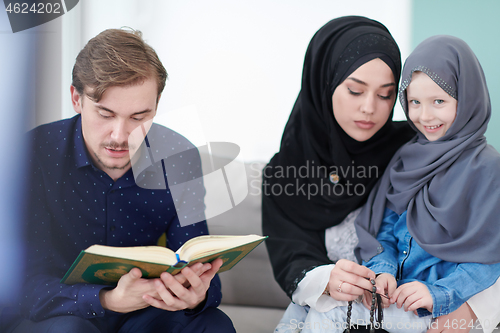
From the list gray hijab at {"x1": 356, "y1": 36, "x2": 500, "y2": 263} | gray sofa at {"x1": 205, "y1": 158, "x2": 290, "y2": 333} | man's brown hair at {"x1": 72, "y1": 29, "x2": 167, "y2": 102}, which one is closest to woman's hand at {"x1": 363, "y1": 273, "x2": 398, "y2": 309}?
gray hijab at {"x1": 356, "y1": 36, "x2": 500, "y2": 263}

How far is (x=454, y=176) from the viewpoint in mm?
981

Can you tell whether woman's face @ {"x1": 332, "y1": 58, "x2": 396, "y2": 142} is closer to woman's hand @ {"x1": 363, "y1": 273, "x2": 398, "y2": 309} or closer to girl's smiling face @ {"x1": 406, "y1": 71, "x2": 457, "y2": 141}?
girl's smiling face @ {"x1": 406, "y1": 71, "x2": 457, "y2": 141}

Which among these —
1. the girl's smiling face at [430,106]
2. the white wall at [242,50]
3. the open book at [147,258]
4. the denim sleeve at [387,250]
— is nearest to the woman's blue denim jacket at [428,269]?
the denim sleeve at [387,250]

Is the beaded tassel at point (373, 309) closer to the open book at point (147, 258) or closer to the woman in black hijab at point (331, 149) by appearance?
the woman in black hijab at point (331, 149)

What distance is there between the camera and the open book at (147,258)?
683 millimetres

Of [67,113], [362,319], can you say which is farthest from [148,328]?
[67,113]

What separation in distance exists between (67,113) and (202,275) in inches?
24.8

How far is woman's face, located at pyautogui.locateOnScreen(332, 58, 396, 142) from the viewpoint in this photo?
3.59 ft

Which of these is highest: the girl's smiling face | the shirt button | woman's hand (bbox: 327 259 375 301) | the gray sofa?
the girl's smiling face

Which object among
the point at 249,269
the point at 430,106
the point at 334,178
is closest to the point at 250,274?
the point at 249,269

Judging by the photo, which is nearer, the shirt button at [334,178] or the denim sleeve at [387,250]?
the denim sleeve at [387,250]

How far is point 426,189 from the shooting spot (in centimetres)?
102

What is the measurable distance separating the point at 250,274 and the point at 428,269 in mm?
661

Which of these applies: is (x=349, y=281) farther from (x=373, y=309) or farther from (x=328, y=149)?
(x=328, y=149)
